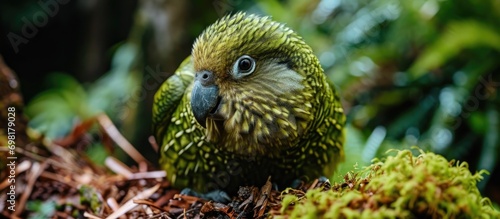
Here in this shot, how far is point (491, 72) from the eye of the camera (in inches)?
150

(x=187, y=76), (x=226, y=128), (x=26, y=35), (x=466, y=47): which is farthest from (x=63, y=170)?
(x=26, y=35)

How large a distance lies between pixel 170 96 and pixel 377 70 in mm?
2535

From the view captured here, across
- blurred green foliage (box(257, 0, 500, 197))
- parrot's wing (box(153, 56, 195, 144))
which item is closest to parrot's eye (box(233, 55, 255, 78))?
parrot's wing (box(153, 56, 195, 144))

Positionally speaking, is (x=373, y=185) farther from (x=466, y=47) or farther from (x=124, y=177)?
(x=466, y=47)

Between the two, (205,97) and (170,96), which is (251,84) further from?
(170,96)

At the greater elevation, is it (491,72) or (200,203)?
(491,72)

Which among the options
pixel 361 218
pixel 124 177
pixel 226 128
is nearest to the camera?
pixel 361 218

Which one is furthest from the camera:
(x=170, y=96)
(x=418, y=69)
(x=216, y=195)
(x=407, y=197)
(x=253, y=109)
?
(x=418, y=69)

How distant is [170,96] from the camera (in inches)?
78.6

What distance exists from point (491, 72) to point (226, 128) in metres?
2.91

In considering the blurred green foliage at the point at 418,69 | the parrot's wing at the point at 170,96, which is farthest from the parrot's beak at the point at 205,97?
the blurred green foliage at the point at 418,69

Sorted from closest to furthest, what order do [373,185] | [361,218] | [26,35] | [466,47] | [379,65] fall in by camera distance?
1. [361,218]
2. [373,185]
3. [466,47]
4. [379,65]
5. [26,35]

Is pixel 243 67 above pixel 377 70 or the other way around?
the other way around

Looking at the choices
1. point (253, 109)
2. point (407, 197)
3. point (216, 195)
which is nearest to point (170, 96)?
point (216, 195)
